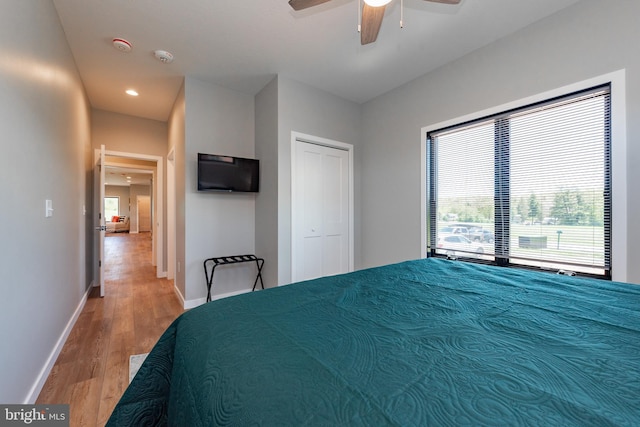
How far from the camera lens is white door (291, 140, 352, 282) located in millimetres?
3246

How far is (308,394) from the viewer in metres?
0.54

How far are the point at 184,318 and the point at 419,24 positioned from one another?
2.74 m

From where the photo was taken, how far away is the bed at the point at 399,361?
0.50 meters

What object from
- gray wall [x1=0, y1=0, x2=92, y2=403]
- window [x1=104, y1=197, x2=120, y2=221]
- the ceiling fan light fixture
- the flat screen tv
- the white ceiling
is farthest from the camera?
window [x1=104, y1=197, x2=120, y2=221]

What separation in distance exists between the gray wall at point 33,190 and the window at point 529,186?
3276 mm

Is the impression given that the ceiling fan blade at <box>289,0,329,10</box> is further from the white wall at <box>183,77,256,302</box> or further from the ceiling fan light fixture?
the white wall at <box>183,77,256,302</box>

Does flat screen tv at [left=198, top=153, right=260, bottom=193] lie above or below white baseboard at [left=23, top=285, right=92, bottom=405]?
above

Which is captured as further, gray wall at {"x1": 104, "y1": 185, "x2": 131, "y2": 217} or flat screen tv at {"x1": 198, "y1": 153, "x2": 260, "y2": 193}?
gray wall at {"x1": 104, "y1": 185, "x2": 131, "y2": 217}

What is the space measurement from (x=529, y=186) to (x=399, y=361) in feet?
7.86

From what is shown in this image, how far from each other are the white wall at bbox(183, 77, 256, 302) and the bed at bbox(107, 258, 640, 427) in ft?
7.56

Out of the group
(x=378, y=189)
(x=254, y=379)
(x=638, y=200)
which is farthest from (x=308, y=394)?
(x=378, y=189)

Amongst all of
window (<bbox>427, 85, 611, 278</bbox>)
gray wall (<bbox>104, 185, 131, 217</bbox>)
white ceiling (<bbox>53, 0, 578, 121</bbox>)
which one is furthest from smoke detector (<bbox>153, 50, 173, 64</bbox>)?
gray wall (<bbox>104, 185, 131, 217</bbox>)

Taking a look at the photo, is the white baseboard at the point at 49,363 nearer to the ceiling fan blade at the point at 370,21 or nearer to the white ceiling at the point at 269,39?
the white ceiling at the point at 269,39

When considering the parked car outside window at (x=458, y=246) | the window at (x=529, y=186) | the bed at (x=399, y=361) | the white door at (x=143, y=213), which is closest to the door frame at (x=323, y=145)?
the window at (x=529, y=186)
